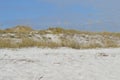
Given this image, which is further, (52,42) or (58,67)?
(52,42)

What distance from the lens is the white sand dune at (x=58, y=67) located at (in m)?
10.1

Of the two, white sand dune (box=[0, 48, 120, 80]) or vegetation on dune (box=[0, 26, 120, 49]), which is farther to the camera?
vegetation on dune (box=[0, 26, 120, 49])

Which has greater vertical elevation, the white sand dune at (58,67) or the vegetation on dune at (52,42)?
the vegetation on dune at (52,42)

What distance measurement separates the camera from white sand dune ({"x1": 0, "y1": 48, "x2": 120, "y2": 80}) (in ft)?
33.3

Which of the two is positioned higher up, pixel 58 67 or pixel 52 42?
pixel 52 42

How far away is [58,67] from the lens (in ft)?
37.1

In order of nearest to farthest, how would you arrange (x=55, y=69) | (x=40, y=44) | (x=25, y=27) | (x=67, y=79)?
(x=67, y=79) → (x=55, y=69) → (x=40, y=44) → (x=25, y=27)

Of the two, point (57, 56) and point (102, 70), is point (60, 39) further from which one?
point (102, 70)

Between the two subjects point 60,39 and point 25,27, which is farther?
point 25,27

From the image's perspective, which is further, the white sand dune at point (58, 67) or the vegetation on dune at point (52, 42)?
the vegetation on dune at point (52, 42)

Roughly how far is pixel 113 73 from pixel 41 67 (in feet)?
7.44

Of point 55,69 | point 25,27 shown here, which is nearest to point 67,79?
point 55,69

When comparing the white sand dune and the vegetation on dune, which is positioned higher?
the vegetation on dune

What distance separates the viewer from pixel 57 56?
13648 mm
